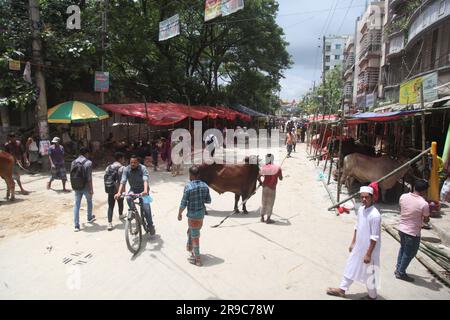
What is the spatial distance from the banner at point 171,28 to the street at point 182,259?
8.25m

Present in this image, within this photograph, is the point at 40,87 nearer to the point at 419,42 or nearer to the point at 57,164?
the point at 57,164

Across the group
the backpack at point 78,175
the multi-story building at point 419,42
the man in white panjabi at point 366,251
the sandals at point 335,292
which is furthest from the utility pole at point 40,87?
the multi-story building at point 419,42

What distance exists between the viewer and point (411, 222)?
4.43m

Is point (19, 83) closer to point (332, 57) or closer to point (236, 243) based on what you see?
point (236, 243)

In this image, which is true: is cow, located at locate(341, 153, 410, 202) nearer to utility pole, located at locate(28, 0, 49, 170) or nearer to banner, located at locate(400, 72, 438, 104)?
banner, located at locate(400, 72, 438, 104)

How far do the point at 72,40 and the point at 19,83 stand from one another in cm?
293

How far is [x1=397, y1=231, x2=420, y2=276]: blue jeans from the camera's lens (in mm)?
4461

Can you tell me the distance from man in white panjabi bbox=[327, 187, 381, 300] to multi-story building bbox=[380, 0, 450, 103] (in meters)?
6.75

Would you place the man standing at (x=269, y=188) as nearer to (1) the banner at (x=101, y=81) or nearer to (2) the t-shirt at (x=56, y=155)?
(2) the t-shirt at (x=56, y=155)

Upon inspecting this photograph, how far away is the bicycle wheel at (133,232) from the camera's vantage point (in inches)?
210

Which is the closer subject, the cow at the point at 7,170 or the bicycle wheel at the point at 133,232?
the bicycle wheel at the point at 133,232

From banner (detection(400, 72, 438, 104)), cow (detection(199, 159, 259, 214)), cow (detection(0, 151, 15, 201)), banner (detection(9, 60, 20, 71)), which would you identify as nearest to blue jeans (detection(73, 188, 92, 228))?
cow (detection(199, 159, 259, 214))

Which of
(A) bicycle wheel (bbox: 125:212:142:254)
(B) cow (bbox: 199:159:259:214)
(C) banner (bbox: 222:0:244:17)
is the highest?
(C) banner (bbox: 222:0:244:17)

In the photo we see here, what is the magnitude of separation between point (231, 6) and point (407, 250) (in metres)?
9.00
